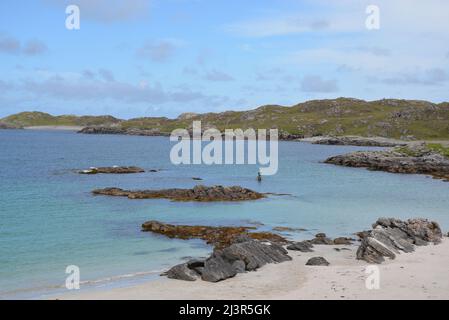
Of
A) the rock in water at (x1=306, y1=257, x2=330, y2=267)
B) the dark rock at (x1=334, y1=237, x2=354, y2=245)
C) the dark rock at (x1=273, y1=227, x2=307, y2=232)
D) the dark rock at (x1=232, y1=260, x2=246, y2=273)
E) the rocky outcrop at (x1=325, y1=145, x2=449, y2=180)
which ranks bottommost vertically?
the dark rock at (x1=273, y1=227, x2=307, y2=232)

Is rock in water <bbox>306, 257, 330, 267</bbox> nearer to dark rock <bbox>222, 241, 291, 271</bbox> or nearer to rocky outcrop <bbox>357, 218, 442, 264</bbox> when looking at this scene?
dark rock <bbox>222, 241, 291, 271</bbox>

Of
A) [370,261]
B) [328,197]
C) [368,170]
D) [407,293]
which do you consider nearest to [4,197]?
[328,197]

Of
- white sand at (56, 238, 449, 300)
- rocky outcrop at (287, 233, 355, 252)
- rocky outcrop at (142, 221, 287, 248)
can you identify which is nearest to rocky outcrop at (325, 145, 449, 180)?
rocky outcrop at (287, 233, 355, 252)

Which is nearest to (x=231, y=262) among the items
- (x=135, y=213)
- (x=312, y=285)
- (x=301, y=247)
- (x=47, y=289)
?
(x=312, y=285)

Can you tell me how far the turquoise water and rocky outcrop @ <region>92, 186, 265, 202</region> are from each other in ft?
7.85

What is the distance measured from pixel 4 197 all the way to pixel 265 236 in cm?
3808

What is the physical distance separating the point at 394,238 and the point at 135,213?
28110mm

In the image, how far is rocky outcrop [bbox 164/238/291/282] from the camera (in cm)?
2891

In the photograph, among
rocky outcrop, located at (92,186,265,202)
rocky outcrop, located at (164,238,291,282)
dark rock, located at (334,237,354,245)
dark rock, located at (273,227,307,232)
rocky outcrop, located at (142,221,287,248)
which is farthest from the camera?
rocky outcrop, located at (92,186,265,202)

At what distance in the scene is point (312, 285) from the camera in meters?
27.3

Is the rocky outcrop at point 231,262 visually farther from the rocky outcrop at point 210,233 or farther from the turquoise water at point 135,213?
the rocky outcrop at point 210,233
